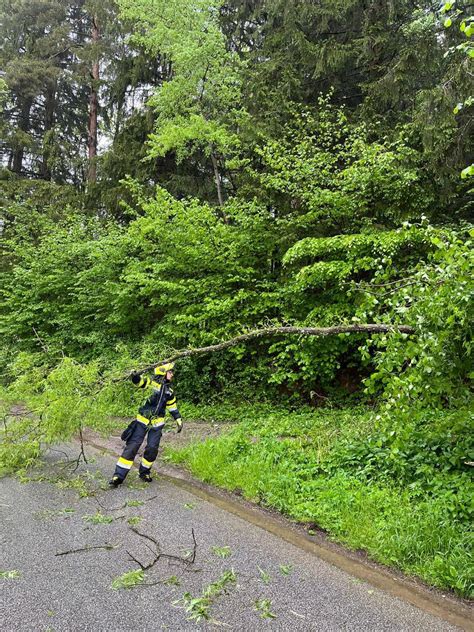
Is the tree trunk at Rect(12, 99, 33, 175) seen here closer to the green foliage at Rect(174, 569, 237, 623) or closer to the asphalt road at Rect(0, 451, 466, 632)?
the asphalt road at Rect(0, 451, 466, 632)

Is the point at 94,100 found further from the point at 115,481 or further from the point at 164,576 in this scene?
the point at 164,576

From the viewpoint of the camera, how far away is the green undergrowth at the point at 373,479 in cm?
386

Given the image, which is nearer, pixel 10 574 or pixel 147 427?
pixel 10 574

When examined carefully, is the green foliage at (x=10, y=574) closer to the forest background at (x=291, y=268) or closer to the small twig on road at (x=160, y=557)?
the small twig on road at (x=160, y=557)

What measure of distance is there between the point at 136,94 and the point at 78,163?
483cm

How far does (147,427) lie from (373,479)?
2963 millimetres

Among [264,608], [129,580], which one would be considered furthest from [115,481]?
[264,608]

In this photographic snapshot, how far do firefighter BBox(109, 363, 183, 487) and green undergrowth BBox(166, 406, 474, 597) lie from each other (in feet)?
2.49

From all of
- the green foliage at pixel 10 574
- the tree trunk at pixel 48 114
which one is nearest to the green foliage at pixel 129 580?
the green foliage at pixel 10 574

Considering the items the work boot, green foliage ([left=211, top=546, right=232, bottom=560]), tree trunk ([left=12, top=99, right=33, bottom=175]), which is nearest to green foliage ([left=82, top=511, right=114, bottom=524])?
the work boot

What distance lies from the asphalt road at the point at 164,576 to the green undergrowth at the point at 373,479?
0.52 m

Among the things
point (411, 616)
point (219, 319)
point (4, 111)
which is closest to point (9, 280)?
point (219, 319)

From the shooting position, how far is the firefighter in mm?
5762

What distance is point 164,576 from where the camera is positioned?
3590 millimetres
